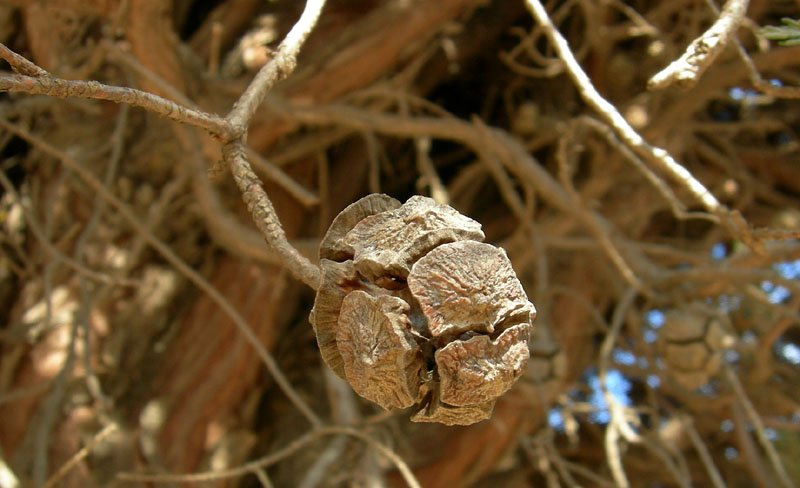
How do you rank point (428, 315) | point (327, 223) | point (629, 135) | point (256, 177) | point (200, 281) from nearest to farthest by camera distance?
point (428, 315), point (256, 177), point (629, 135), point (200, 281), point (327, 223)

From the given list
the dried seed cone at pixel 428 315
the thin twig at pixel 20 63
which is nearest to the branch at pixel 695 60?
the dried seed cone at pixel 428 315

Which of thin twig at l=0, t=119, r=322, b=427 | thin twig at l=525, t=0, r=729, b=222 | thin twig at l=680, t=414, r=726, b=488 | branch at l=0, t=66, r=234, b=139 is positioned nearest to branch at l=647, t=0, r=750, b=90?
thin twig at l=525, t=0, r=729, b=222

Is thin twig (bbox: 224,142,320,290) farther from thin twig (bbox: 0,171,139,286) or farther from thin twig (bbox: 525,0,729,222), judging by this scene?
thin twig (bbox: 0,171,139,286)

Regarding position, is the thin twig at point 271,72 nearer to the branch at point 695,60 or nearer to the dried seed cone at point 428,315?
the dried seed cone at point 428,315

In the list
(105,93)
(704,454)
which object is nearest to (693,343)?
(704,454)

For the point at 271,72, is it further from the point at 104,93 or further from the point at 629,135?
the point at 629,135
